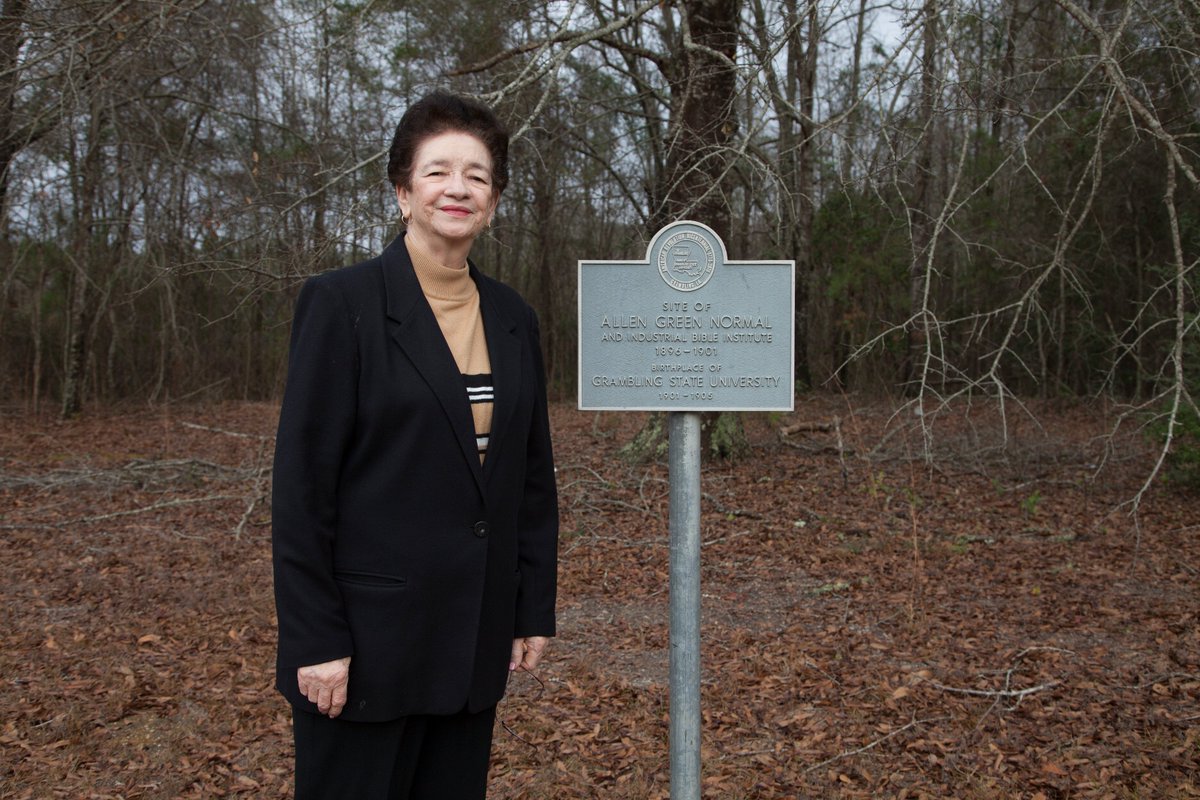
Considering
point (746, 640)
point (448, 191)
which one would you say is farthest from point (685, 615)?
point (746, 640)

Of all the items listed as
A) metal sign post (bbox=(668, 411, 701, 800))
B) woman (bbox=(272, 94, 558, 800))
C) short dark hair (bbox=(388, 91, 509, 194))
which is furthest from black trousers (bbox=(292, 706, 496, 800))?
short dark hair (bbox=(388, 91, 509, 194))

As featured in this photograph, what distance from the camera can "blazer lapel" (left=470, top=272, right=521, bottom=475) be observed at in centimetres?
225

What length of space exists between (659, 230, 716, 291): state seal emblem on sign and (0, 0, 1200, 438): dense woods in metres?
2.67

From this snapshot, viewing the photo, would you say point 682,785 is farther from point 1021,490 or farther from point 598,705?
point 1021,490

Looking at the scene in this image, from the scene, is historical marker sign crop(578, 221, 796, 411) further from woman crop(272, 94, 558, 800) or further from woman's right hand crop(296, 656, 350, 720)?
woman's right hand crop(296, 656, 350, 720)

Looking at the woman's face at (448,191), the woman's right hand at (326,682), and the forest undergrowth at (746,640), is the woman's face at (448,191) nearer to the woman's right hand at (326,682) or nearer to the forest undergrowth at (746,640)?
the woman's right hand at (326,682)

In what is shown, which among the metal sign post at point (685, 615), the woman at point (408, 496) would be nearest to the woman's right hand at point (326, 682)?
the woman at point (408, 496)

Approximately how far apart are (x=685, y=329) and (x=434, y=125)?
1134mm

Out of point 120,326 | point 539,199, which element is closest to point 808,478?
point 539,199

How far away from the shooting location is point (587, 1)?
10.7 m

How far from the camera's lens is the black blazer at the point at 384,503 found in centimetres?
204

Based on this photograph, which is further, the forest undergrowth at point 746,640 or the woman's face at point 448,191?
the forest undergrowth at point 746,640

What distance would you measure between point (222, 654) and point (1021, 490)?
7.43 meters

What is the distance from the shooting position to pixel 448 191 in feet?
7.32
